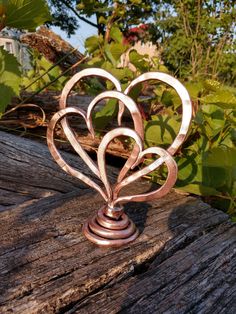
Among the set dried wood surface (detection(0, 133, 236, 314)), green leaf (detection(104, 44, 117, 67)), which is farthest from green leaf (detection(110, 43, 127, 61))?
dried wood surface (detection(0, 133, 236, 314))

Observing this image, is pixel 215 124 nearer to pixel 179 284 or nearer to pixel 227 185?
pixel 227 185

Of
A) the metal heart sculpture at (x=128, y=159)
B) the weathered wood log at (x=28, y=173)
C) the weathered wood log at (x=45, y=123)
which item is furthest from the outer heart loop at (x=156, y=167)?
the weathered wood log at (x=45, y=123)

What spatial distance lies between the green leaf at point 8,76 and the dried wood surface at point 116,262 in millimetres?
476

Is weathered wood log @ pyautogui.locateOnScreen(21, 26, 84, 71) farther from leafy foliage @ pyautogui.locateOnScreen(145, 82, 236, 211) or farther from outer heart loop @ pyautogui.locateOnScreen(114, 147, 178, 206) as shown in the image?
outer heart loop @ pyautogui.locateOnScreen(114, 147, 178, 206)

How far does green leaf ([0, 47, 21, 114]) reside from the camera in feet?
3.88

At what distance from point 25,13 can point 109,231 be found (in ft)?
2.57

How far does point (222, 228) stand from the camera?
82cm

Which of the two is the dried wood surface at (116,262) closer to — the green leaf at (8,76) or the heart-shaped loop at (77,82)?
the heart-shaped loop at (77,82)

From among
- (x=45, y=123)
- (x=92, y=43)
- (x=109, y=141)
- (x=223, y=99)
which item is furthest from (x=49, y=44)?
(x=109, y=141)

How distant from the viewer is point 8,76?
1210mm

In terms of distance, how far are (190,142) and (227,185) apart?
0.65ft

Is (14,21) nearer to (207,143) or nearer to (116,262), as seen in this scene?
(207,143)

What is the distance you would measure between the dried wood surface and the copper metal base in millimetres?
15

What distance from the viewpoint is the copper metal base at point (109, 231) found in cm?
67
